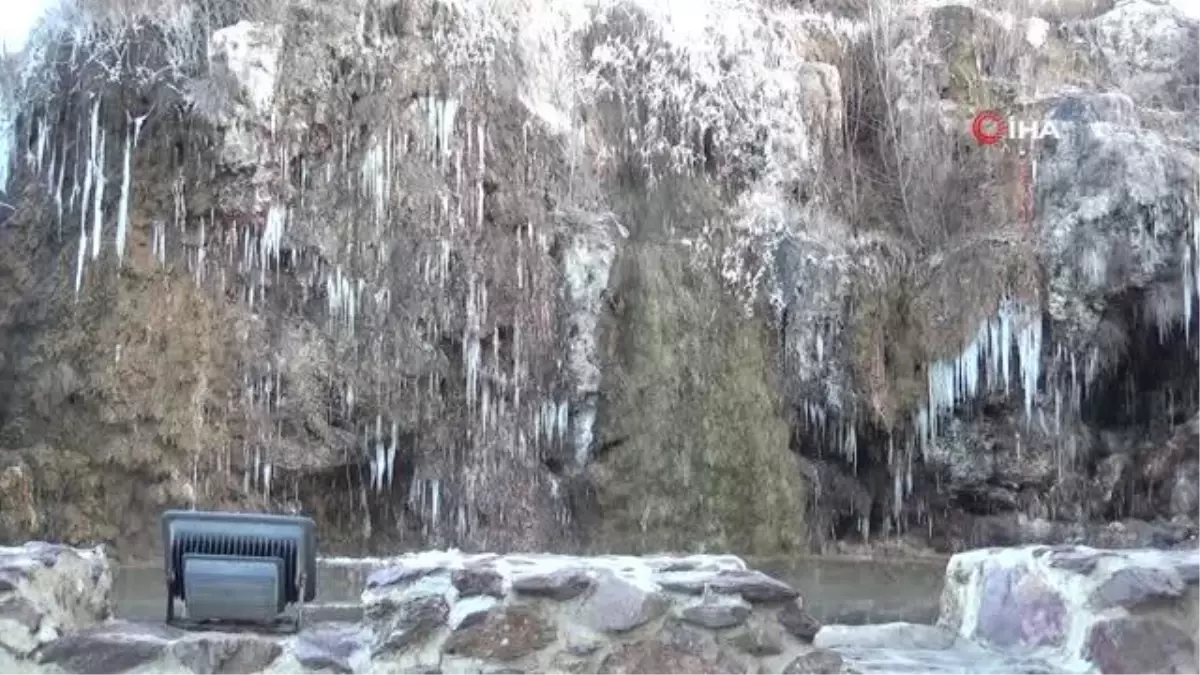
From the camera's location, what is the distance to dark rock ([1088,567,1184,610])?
3297 mm

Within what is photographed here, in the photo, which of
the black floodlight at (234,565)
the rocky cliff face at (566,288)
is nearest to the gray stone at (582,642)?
the black floodlight at (234,565)

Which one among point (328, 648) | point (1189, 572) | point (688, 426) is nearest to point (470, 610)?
point (328, 648)

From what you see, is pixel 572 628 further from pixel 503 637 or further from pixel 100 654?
pixel 100 654

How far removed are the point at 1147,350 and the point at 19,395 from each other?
9.45 m

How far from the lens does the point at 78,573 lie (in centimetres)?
350

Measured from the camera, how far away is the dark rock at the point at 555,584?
3.11 metres

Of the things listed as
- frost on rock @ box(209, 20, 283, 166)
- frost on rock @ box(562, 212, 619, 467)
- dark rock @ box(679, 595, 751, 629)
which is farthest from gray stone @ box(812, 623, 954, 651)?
frost on rock @ box(209, 20, 283, 166)

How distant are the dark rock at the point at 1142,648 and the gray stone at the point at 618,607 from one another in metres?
1.08

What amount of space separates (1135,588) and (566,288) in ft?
25.3

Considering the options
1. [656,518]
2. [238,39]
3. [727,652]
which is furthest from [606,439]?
[727,652]

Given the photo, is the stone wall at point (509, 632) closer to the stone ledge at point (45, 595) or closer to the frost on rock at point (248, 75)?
the stone ledge at point (45, 595)

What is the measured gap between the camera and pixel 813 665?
3184 mm

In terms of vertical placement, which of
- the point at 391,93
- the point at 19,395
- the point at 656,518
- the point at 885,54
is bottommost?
the point at 656,518

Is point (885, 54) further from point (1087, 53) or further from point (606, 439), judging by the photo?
point (606, 439)
